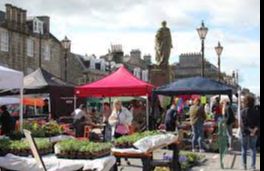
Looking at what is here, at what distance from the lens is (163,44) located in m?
24.0

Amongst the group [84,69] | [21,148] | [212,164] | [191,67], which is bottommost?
[212,164]

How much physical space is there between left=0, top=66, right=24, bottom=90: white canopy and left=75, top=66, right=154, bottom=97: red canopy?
191 inches

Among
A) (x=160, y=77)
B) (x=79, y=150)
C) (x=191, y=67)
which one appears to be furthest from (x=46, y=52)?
(x=191, y=67)

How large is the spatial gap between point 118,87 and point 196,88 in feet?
8.94

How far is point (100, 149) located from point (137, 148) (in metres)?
1.76

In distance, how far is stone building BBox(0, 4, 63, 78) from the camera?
1799 inches

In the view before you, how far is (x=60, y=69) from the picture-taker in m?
56.7

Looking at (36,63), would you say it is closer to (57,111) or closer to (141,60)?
(57,111)

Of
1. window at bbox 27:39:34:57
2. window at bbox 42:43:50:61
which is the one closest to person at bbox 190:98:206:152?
window at bbox 27:39:34:57

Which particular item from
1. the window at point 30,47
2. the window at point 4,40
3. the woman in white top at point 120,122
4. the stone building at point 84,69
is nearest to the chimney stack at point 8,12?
the window at point 4,40

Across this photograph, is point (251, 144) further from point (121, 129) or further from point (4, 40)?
point (4, 40)

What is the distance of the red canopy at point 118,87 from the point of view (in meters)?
17.1

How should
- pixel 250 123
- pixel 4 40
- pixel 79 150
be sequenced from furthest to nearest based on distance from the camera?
1. pixel 4 40
2. pixel 250 123
3. pixel 79 150

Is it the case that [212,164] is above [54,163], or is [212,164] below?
below
